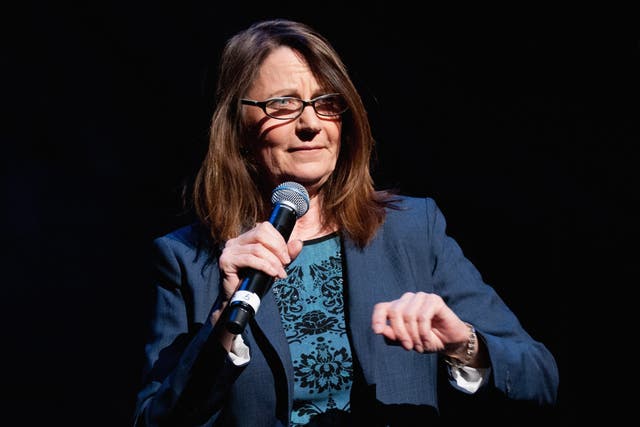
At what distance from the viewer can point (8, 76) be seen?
261 centimetres

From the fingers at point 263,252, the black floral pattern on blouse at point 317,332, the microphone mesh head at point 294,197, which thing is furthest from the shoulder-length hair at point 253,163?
the fingers at point 263,252

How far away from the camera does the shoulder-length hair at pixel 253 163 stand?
5.68 feet

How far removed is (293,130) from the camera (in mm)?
1681

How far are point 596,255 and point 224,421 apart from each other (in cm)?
121

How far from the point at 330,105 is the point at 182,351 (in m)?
0.75

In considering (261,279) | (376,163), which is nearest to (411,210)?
(376,163)

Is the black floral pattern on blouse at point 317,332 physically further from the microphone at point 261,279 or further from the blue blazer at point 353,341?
the microphone at point 261,279

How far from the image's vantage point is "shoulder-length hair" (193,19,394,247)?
1.73 meters

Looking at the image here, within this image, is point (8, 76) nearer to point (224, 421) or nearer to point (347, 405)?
point (224, 421)

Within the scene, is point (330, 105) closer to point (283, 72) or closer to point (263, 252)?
point (283, 72)

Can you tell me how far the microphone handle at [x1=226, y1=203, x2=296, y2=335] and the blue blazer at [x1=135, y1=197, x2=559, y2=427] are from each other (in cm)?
26

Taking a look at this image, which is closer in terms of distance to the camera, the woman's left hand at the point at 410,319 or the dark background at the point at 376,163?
the woman's left hand at the point at 410,319

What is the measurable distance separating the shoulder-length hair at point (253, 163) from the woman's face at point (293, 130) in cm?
3

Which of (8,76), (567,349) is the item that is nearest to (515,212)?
(567,349)
